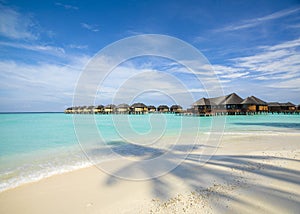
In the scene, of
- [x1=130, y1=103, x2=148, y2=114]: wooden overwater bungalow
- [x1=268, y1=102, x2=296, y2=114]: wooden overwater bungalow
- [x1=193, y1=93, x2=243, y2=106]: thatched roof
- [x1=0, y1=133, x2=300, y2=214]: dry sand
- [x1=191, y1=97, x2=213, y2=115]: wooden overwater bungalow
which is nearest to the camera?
[x1=0, y1=133, x2=300, y2=214]: dry sand

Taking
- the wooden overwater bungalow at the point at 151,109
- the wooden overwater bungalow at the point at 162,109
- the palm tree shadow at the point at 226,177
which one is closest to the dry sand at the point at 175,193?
the palm tree shadow at the point at 226,177

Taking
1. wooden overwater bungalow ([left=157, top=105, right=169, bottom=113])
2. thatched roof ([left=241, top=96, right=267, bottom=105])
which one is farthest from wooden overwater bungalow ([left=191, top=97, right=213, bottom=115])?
wooden overwater bungalow ([left=157, top=105, right=169, bottom=113])

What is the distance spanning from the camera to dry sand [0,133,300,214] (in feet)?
10.2

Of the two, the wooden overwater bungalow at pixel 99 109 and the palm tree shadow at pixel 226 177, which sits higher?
the wooden overwater bungalow at pixel 99 109

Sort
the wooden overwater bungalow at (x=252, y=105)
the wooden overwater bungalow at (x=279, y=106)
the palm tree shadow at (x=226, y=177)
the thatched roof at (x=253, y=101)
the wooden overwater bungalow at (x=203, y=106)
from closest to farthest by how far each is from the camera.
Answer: the palm tree shadow at (x=226, y=177) < the wooden overwater bungalow at (x=203, y=106) < the thatched roof at (x=253, y=101) < the wooden overwater bungalow at (x=252, y=105) < the wooden overwater bungalow at (x=279, y=106)

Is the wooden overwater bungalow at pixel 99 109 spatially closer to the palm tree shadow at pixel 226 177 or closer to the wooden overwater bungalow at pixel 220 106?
the wooden overwater bungalow at pixel 220 106

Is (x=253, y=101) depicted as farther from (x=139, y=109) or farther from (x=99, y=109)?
(x=99, y=109)

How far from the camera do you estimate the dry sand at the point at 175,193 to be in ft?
10.2

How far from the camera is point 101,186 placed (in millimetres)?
4363

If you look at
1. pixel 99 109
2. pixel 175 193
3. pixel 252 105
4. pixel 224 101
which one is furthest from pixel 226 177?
pixel 99 109

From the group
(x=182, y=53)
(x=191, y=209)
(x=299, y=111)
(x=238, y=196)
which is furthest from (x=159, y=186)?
Answer: (x=299, y=111)

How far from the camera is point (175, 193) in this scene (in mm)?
3715

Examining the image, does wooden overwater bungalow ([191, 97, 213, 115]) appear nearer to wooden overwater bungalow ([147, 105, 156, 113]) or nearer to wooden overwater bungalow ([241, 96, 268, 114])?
wooden overwater bungalow ([241, 96, 268, 114])

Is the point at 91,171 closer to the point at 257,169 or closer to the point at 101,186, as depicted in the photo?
the point at 101,186
